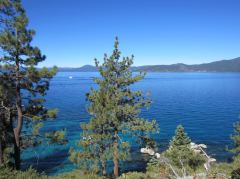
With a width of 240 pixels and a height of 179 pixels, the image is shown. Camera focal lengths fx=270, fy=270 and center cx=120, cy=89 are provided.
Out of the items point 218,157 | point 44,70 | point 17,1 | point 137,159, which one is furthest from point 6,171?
point 218,157

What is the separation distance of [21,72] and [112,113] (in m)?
8.73

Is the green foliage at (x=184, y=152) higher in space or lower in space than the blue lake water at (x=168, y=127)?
higher

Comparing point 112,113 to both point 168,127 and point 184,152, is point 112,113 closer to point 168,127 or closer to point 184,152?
point 184,152

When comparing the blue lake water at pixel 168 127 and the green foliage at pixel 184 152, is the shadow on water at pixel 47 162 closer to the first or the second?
the blue lake water at pixel 168 127

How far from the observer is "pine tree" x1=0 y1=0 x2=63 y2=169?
1691cm

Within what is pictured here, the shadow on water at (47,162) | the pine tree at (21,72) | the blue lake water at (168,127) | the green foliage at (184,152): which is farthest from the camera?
the blue lake water at (168,127)

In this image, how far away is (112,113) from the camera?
23.4m

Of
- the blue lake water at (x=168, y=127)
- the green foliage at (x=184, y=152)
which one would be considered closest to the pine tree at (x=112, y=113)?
the blue lake water at (x=168, y=127)

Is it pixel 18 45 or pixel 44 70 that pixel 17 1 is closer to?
pixel 18 45

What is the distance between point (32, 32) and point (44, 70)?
8.42 ft

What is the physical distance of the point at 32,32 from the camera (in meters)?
17.5

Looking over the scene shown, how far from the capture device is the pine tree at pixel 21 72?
1691 cm

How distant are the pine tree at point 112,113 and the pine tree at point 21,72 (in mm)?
5174

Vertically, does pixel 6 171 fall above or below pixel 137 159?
above
